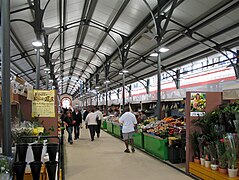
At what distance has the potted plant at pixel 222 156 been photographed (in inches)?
190

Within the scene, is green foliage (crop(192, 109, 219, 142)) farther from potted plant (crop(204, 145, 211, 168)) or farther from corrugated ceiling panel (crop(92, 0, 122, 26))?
corrugated ceiling panel (crop(92, 0, 122, 26))

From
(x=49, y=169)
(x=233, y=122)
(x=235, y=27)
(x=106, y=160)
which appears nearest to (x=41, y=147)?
(x=49, y=169)

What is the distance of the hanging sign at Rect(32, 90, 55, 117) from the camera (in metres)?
5.83

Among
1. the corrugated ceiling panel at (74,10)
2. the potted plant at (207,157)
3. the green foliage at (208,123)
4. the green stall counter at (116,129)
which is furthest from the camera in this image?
the green stall counter at (116,129)

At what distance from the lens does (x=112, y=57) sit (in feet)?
59.9

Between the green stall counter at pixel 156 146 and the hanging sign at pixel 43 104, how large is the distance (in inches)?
125

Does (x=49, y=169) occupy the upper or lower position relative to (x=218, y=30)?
lower

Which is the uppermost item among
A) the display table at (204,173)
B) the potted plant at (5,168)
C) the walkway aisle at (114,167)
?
the potted plant at (5,168)

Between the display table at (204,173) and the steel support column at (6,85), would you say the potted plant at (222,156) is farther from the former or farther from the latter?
the steel support column at (6,85)

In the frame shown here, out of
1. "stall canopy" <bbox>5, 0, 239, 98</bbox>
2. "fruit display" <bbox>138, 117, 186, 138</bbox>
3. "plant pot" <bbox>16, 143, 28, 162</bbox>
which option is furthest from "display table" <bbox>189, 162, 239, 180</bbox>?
"stall canopy" <bbox>5, 0, 239, 98</bbox>

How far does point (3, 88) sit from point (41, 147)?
843 millimetres

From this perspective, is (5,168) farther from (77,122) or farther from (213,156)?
(77,122)

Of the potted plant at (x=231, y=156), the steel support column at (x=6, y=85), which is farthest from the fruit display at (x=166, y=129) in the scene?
the steel support column at (x=6, y=85)

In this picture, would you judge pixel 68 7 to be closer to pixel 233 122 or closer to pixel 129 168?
pixel 129 168
